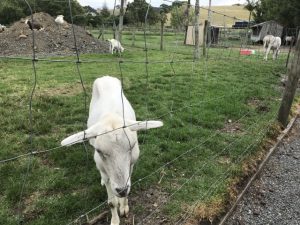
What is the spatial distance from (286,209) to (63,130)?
3624mm

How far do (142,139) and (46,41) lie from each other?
1672 cm

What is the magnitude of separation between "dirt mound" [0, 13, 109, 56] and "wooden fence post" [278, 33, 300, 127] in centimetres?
1355

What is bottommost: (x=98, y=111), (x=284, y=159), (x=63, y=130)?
(x=284, y=159)

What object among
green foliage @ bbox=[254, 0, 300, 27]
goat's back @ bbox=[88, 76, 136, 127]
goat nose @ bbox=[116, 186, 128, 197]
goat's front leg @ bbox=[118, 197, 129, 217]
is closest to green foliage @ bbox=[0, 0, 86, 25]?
goat's back @ bbox=[88, 76, 136, 127]

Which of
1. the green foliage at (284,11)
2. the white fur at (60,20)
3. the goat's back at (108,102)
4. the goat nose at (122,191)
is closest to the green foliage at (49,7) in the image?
the goat's back at (108,102)

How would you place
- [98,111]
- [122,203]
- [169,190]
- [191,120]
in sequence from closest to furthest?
[122,203] < [98,111] < [169,190] < [191,120]

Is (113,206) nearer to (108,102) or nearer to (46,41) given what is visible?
(108,102)

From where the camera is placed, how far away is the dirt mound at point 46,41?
19516mm

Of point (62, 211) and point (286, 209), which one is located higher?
point (62, 211)

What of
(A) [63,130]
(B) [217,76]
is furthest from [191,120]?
(B) [217,76]

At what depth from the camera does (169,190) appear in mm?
4465

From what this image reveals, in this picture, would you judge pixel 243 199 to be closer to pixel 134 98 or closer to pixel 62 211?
pixel 62 211

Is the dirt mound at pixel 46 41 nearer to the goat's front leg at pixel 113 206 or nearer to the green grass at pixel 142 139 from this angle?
the green grass at pixel 142 139

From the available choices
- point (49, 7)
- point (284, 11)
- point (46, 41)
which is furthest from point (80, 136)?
point (284, 11)
